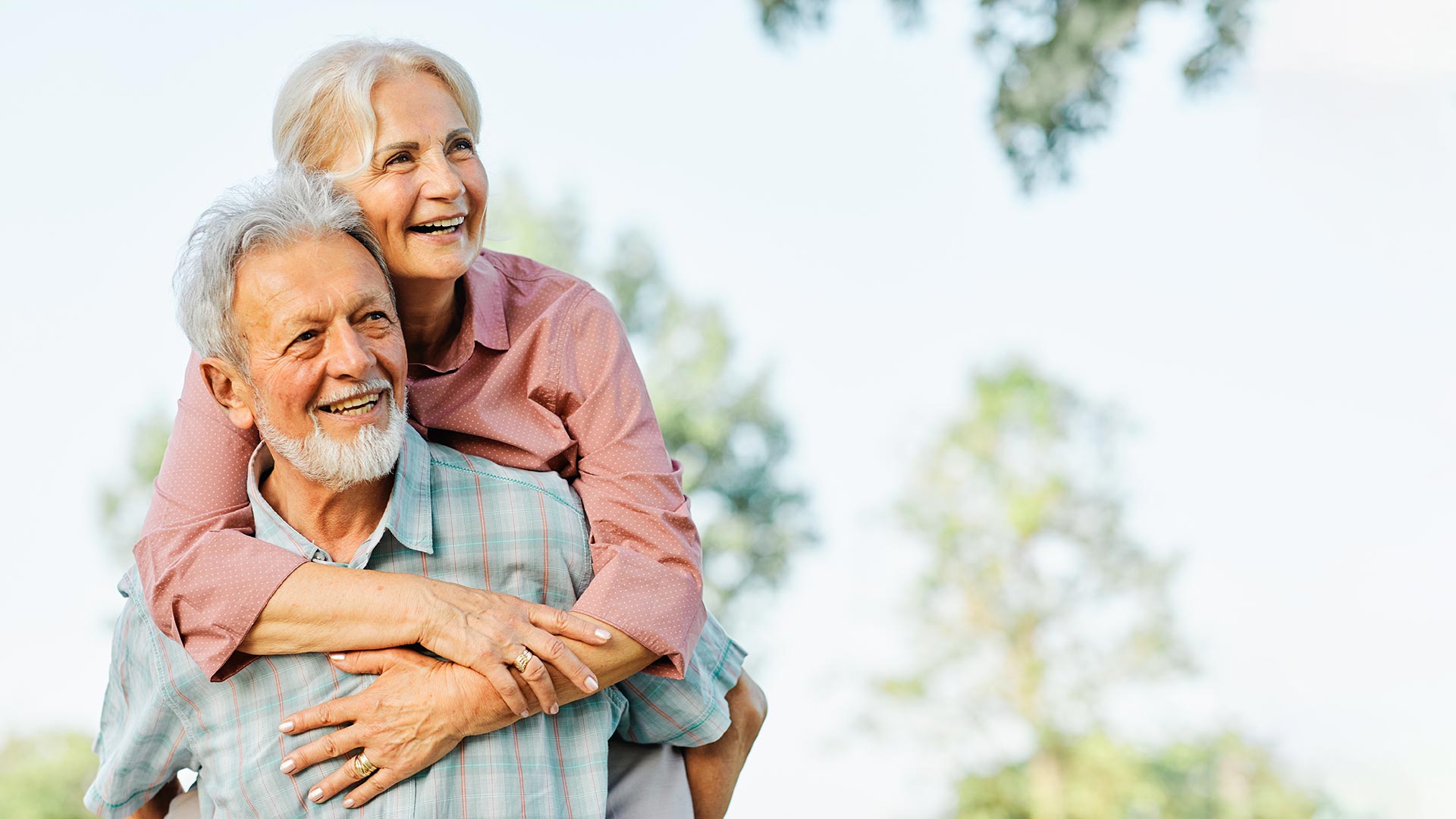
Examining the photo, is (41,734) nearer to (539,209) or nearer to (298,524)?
(539,209)

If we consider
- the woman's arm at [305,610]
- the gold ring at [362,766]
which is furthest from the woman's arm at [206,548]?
the gold ring at [362,766]

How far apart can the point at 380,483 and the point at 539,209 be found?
1261 centimetres

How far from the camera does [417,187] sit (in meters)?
2.06

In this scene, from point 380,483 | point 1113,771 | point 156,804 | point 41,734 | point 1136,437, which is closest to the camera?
point 380,483

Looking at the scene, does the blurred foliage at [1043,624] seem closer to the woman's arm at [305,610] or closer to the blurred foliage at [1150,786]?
the blurred foliage at [1150,786]

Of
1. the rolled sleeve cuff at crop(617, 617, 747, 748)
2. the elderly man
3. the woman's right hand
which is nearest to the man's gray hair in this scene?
the elderly man

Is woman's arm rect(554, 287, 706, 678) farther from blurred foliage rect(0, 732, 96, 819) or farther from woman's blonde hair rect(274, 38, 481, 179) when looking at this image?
blurred foliage rect(0, 732, 96, 819)

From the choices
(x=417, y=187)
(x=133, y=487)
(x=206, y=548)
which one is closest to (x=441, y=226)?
(x=417, y=187)

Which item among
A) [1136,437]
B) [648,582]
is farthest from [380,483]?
[1136,437]

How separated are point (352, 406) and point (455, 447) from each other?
11.9 inches

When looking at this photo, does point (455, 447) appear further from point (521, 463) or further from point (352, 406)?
point (352, 406)

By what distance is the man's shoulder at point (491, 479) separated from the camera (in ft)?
6.80

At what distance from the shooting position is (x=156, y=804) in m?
2.27

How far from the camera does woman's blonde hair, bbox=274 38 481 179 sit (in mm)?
2070
